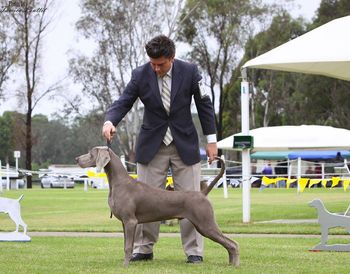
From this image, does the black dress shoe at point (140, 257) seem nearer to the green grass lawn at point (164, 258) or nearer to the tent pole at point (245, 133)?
the green grass lawn at point (164, 258)

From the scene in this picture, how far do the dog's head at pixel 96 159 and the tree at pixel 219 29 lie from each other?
51.1 m

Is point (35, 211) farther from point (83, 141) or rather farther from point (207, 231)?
point (83, 141)

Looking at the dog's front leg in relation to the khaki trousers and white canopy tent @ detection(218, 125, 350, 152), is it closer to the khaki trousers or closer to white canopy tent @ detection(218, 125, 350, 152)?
the khaki trousers

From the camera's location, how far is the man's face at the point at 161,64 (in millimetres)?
8570

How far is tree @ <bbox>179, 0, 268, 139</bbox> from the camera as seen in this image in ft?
195

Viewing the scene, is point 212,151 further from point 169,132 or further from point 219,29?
point 219,29

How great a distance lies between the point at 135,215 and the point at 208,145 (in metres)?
1.24

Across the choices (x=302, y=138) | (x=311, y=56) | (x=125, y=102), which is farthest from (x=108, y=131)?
(x=302, y=138)

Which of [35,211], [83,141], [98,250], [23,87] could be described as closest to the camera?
[98,250]

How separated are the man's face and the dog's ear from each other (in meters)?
1.08

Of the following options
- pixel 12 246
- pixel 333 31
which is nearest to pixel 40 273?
pixel 12 246

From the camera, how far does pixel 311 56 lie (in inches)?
614

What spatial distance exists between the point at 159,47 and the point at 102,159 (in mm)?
1307

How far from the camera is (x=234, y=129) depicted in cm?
7175
